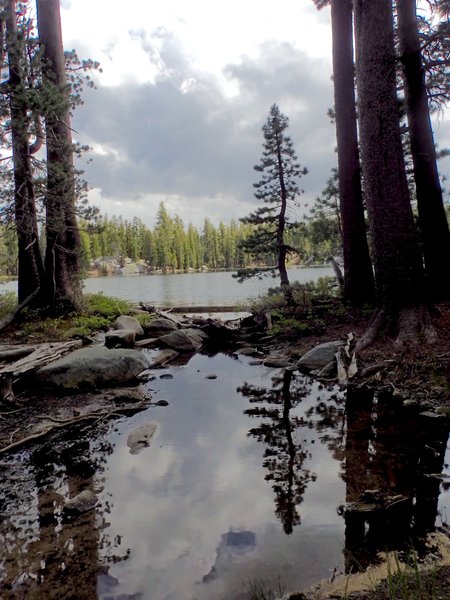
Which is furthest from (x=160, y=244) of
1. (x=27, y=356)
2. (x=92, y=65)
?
(x=27, y=356)

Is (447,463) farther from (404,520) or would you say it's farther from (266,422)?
(266,422)

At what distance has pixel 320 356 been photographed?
26.5 feet

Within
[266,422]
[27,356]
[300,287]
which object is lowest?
[266,422]

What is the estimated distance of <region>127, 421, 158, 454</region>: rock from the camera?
452 cm

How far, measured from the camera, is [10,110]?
29.9ft

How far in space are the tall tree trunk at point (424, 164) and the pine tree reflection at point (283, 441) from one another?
392 cm

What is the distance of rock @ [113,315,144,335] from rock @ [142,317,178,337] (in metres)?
0.36

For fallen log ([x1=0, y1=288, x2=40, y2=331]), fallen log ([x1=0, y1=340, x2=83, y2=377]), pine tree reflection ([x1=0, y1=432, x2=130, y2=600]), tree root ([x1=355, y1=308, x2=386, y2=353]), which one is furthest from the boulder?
fallen log ([x1=0, y1=288, x2=40, y2=331])

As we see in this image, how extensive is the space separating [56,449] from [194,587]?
106 inches

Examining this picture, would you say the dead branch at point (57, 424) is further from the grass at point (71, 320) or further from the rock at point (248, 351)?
the rock at point (248, 351)

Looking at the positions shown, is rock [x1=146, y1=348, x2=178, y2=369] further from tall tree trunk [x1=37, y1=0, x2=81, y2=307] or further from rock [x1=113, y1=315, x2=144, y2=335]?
tall tree trunk [x1=37, y1=0, x2=81, y2=307]

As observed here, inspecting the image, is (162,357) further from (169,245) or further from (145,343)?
(169,245)

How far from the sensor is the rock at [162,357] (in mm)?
9116

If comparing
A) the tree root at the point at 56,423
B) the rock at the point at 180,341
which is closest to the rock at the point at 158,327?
the rock at the point at 180,341
